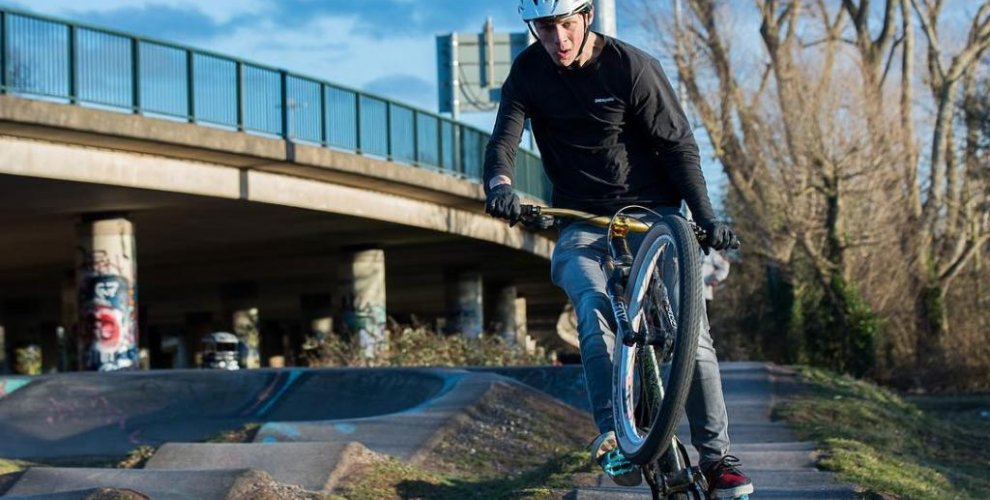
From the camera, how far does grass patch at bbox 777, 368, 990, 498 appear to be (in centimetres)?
774

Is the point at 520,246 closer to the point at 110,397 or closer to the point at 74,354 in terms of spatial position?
the point at 74,354

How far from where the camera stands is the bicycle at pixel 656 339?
4.74 metres

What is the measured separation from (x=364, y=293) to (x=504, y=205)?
32040 mm

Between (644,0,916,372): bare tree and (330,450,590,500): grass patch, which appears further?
(644,0,916,372): bare tree

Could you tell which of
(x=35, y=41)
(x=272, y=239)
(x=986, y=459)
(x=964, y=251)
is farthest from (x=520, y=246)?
(x=986, y=459)

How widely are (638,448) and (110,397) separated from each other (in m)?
11.2

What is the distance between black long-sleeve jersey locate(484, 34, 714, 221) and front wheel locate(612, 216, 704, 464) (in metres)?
0.45

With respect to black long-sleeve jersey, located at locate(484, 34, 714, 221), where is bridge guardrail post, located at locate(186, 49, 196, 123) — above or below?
above

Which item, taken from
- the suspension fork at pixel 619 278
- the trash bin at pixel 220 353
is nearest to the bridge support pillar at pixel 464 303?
the trash bin at pixel 220 353

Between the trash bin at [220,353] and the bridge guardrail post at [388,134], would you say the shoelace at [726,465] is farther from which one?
the bridge guardrail post at [388,134]

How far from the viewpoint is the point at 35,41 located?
20.6 m

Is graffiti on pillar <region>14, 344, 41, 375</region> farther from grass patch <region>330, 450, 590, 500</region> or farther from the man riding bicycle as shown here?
the man riding bicycle

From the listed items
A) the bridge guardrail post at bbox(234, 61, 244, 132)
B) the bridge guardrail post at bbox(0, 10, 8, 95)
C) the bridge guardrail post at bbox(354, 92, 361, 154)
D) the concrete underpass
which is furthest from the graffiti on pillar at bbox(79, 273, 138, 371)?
the bridge guardrail post at bbox(0, 10, 8, 95)

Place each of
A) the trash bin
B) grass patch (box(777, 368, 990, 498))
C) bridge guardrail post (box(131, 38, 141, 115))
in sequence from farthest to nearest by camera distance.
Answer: the trash bin → bridge guardrail post (box(131, 38, 141, 115)) → grass patch (box(777, 368, 990, 498))
